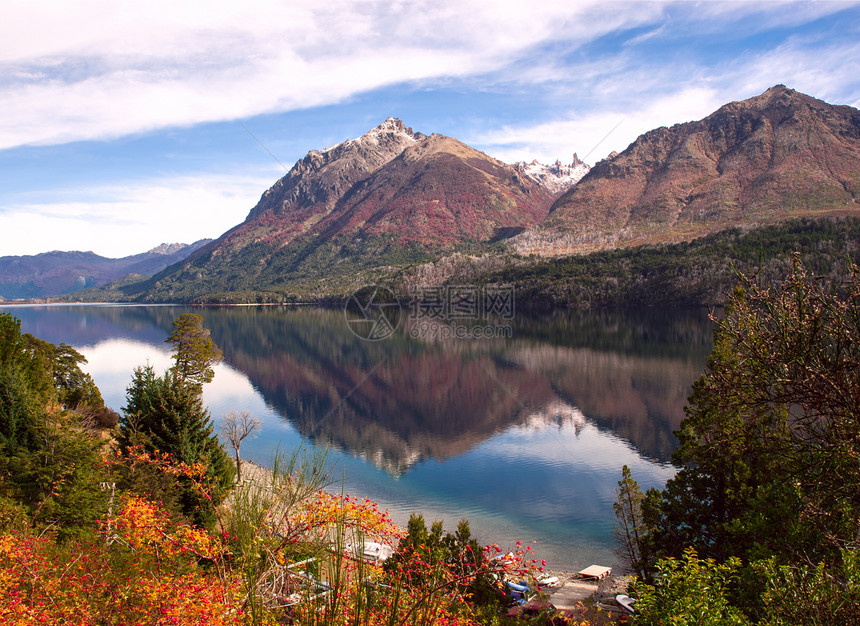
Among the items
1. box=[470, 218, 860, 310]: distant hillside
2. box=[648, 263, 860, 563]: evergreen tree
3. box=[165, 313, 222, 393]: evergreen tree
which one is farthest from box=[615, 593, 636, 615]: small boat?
box=[470, 218, 860, 310]: distant hillside

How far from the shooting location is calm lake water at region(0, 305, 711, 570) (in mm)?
31453

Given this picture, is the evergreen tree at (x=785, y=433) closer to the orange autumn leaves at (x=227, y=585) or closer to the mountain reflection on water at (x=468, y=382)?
the orange autumn leaves at (x=227, y=585)

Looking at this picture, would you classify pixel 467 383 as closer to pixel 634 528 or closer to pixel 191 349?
pixel 191 349

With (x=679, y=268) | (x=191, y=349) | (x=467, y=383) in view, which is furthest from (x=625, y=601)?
(x=679, y=268)

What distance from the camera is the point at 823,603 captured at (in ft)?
22.1

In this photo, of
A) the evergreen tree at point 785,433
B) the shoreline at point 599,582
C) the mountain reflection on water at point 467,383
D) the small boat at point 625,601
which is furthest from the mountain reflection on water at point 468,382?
the evergreen tree at point 785,433

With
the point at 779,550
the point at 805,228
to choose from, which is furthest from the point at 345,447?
the point at 805,228

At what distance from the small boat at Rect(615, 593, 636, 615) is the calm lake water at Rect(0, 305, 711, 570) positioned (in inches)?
223

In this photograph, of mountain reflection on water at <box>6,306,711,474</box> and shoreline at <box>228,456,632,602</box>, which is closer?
shoreline at <box>228,456,632,602</box>

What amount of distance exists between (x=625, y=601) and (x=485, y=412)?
3664 cm

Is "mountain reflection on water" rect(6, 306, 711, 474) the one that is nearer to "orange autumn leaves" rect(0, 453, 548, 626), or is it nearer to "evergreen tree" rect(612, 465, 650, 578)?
"evergreen tree" rect(612, 465, 650, 578)

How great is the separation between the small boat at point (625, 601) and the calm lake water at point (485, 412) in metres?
5.66

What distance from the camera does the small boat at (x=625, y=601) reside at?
17391mm

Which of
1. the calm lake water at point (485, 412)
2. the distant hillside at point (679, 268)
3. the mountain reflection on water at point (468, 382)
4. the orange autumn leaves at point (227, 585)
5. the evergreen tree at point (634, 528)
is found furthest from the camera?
the distant hillside at point (679, 268)
